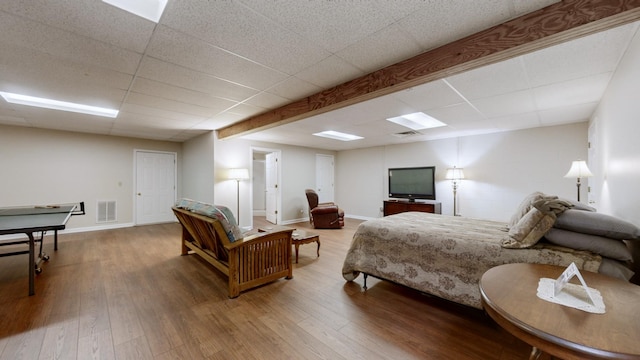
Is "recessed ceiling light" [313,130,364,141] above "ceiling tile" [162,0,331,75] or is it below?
below

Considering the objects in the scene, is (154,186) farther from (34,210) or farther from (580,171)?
(580,171)

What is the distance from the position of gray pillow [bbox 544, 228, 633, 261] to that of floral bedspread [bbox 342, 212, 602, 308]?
0.16ft

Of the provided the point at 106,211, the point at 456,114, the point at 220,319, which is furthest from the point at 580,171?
the point at 106,211

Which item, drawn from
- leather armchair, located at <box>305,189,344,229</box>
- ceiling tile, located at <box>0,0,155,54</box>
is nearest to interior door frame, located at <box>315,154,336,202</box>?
leather armchair, located at <box>305,189,344,229</box>

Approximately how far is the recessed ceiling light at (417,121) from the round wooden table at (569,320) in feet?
10.8

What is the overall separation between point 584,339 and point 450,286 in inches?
54.0

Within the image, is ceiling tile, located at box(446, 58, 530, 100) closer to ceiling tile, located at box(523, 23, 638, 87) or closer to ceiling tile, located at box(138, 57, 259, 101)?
ceiling tile, located at box(523, 23, 638, 87)

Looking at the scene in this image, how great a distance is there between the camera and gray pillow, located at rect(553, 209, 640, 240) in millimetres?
1491

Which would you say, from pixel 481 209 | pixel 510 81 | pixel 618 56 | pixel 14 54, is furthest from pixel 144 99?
pixel 481 209

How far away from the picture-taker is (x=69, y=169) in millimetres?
5328

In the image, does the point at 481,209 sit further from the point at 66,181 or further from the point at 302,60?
the point at 66,181

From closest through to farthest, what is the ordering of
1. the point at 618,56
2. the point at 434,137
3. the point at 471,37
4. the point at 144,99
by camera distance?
the point at 471,37 < the point at 618,56 < the point at 144,99 < the point at 434,137

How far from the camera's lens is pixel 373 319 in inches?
83.2

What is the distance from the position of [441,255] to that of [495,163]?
4.01m
